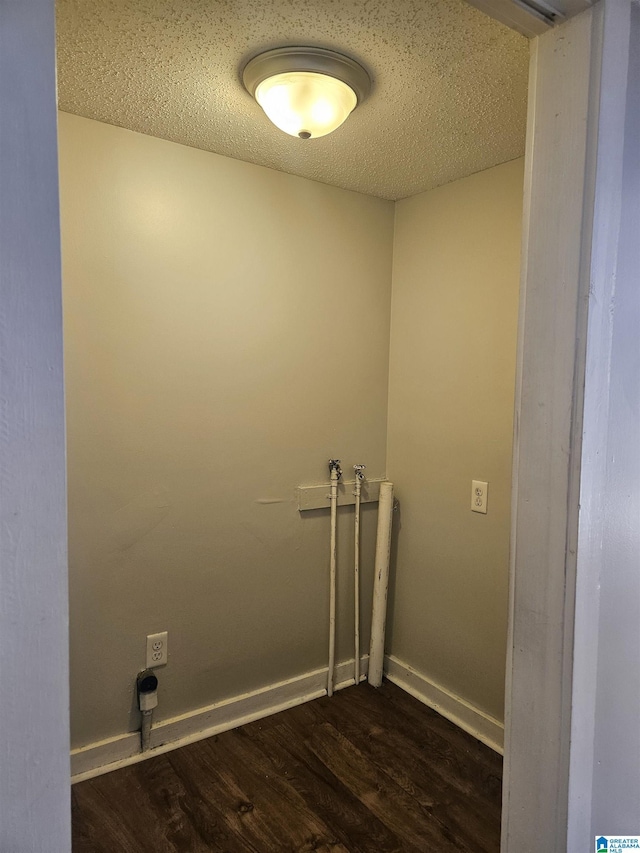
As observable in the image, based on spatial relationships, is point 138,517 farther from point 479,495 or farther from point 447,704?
point 447,704

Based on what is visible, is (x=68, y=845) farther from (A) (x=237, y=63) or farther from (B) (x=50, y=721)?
(A) (x=237, y=63)

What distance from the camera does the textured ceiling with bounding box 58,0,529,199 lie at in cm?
120

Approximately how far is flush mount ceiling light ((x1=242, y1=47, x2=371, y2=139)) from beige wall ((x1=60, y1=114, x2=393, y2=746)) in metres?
0.58

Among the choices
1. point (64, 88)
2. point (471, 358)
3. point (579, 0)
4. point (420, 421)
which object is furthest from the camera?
point (420, 421)

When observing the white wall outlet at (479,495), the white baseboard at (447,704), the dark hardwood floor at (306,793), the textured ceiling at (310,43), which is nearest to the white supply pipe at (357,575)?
the white baseboard at (447,704)

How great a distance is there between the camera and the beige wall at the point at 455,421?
2043mm

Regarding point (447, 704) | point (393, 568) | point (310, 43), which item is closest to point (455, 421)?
point (393, 568)

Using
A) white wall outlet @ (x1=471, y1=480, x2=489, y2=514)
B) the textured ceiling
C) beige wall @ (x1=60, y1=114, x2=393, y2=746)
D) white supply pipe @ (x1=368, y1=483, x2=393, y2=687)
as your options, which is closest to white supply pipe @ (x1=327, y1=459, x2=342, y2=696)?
beige wall @ (x1=60, y1=114, x2=393, y2=746)

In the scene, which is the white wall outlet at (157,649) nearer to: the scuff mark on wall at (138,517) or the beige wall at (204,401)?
the beige wall at (204,401)

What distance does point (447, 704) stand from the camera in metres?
2.25

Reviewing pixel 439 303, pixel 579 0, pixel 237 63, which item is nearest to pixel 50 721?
pixel 579 0

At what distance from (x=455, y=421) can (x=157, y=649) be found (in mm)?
1487

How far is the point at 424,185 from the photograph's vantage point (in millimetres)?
2262

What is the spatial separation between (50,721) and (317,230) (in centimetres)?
208
